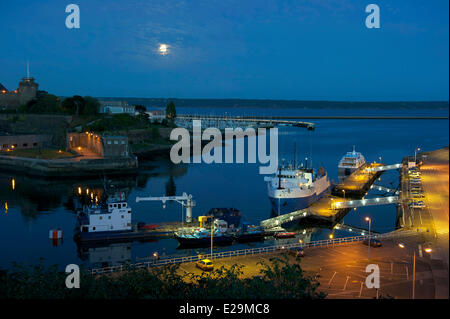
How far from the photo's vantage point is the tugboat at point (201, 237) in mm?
19453

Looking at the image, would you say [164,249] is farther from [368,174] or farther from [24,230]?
[368,174]

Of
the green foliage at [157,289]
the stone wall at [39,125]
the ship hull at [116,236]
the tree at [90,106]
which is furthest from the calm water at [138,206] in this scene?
the tree at [90,106]

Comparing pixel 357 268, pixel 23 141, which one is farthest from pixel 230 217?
pixel 23 141

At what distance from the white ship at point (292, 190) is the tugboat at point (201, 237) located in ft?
17.2

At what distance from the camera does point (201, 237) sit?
775 inches

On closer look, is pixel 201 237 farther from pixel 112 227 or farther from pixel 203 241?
pixel 112 227

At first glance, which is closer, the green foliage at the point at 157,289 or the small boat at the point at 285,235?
the green foliage at the point at 157,289

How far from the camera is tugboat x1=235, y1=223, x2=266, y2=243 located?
67.3ft

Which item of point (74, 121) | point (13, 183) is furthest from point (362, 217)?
point (74, 121)

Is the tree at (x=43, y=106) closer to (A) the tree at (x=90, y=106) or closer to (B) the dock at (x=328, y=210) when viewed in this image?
(A) the tree at (x=90, y=106)

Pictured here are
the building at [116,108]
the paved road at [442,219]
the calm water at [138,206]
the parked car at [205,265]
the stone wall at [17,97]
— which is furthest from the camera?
the building at [116,108]

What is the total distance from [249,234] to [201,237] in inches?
94.3
